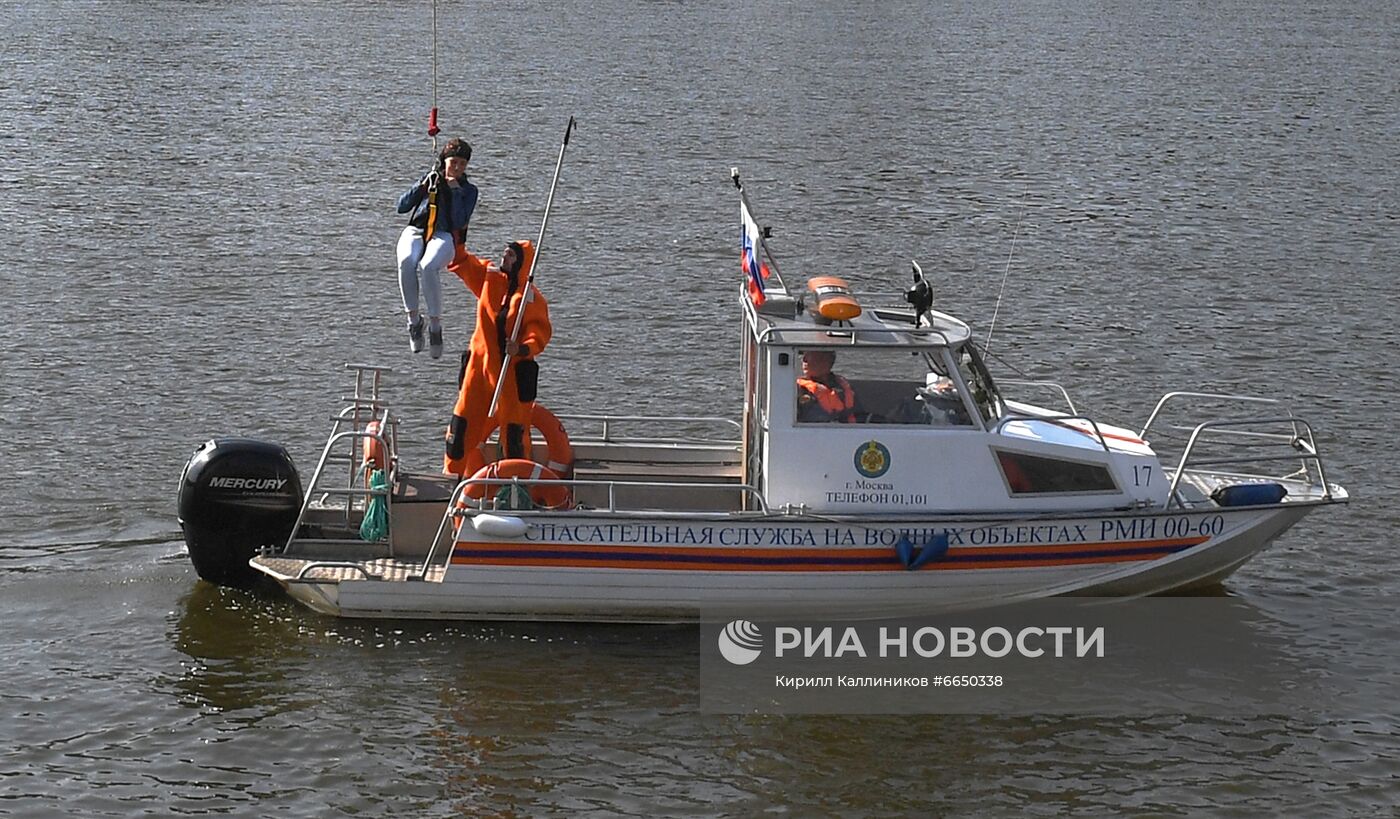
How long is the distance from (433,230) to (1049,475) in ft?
15.9

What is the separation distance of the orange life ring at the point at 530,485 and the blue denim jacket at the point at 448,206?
70.0 inches

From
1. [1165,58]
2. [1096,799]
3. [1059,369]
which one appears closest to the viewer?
[1096,799]

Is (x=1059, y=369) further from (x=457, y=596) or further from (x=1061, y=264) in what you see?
(x=457, y=596)

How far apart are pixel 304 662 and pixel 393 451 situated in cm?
181

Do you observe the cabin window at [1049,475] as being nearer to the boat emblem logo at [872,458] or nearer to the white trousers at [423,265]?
the boat emblem logo at [872,458]

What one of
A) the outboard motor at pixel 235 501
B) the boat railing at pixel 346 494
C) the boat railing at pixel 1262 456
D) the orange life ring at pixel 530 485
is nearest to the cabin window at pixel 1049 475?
the boat railing at pixel 1262 456

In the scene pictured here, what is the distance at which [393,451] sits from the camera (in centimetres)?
1370

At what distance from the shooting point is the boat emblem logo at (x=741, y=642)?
42.5 ft

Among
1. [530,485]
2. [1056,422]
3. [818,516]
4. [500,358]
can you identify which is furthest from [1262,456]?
[500,358]

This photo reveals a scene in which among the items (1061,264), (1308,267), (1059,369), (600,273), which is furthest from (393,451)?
(1308,267)

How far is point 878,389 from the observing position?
1288cm

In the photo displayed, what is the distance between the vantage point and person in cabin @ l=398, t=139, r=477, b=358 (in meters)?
13.0

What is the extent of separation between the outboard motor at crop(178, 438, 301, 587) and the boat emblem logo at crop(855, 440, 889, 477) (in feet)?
13.8

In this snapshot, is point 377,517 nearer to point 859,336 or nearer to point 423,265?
point 423,265
